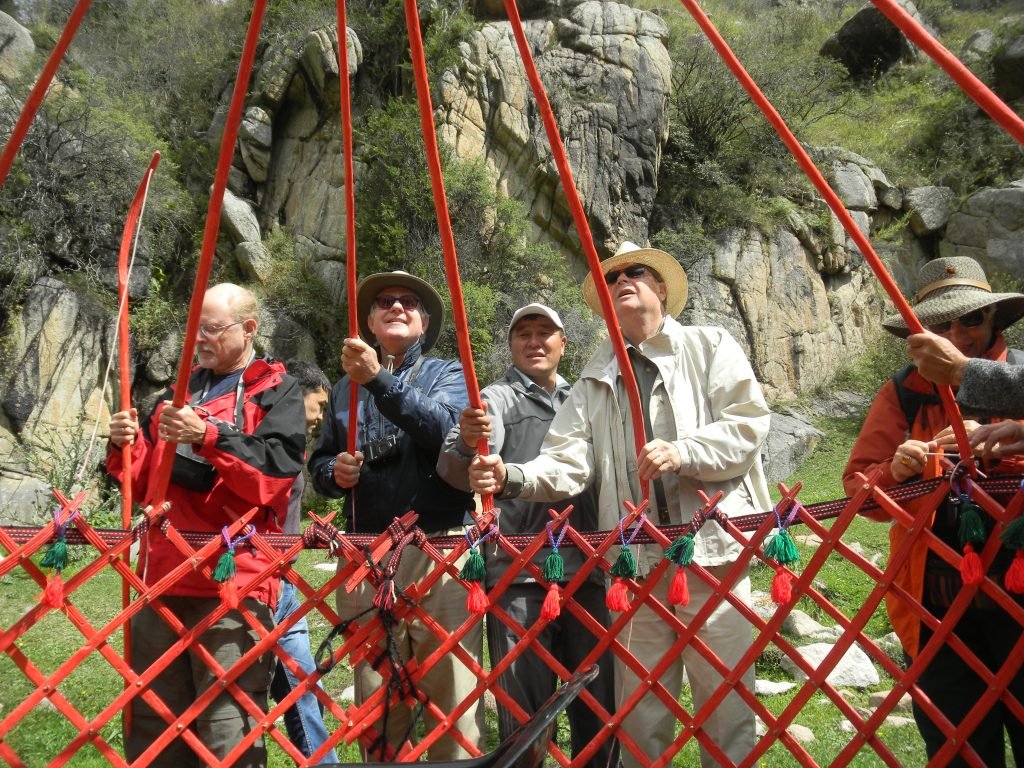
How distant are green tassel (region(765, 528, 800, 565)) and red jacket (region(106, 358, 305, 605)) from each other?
1.28 metres

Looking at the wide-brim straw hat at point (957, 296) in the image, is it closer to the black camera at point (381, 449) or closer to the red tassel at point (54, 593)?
the black camera at point (381, 449)

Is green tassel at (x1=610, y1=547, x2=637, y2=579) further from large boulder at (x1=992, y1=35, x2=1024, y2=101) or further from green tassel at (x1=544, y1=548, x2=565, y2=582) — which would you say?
large boulder at (x1=992, y1=35, x2=1024, y2=101)

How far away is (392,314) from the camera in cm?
235

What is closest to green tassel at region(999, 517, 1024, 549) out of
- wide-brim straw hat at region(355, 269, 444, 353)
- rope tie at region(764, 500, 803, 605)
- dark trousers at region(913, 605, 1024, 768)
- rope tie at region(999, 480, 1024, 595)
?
rope tie at region(999, 480, 1024, 595)

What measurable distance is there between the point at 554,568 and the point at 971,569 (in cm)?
94

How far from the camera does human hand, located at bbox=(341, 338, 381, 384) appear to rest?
6.45 ft

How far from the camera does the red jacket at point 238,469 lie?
194cm

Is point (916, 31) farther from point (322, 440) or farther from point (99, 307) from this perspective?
point (99, 307)

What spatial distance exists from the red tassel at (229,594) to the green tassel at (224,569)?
0.04 feet

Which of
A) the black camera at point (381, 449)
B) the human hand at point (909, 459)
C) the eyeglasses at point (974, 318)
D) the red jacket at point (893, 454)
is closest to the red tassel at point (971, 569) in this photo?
the red jacket at point (893, 454)

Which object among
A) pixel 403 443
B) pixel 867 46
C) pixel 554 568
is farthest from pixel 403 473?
pixel 867 46

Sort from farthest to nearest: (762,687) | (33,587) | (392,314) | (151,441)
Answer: (33,587) → (762,687) → (392,314) → (151,441)

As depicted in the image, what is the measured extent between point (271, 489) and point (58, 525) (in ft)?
1.72

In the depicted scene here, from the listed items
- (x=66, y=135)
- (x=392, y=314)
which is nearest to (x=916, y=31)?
(x=392, y=314)
